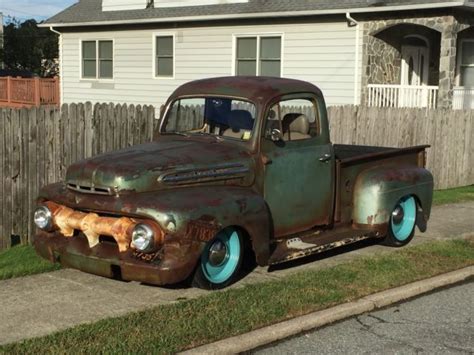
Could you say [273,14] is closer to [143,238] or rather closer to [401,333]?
[143,238]

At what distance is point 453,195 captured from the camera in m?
13.0

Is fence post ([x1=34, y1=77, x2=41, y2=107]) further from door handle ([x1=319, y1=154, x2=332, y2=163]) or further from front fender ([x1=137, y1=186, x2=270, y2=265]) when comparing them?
front fender ([x1=137, y1=186, x2=270, y2=265])

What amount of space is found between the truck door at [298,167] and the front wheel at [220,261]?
66 cm

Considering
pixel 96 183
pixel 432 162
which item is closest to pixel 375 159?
pixel 96 183

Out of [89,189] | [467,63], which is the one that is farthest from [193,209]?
[467,63]

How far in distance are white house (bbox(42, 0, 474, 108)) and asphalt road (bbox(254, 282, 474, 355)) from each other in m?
11.2

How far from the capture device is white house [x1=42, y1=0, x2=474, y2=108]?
17.1 meters

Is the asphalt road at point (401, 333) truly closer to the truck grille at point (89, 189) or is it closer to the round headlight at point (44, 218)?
the truck grille at point (89, 189)

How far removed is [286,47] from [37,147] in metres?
12.0

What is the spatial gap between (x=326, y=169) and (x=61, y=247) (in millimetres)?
2793

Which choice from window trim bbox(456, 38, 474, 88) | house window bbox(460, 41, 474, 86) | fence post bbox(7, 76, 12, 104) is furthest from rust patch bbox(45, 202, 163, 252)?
fence post bbox(7, 76, 12, 104)

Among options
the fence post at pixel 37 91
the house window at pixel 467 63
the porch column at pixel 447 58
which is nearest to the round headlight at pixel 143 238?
the porch column at pixel 447 58

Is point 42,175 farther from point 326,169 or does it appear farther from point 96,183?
point 326,169

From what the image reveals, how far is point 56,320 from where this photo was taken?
5.38 metres
